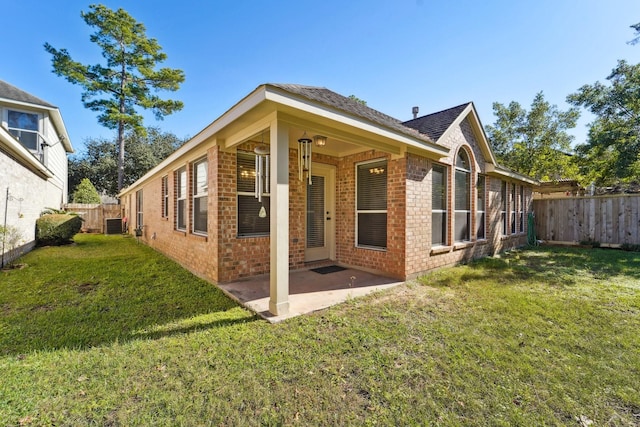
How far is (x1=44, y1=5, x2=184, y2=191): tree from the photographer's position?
55.9ft

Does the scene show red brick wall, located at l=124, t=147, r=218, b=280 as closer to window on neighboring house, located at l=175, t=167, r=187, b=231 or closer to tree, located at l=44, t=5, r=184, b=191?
window on neighboring house, located at l=175, t=167, r=187, b=231

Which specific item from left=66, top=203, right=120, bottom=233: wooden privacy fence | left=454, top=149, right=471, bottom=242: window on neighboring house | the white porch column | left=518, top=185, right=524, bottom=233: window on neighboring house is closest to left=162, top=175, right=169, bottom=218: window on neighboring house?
the white porch column

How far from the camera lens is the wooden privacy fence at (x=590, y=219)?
9500 millimetres

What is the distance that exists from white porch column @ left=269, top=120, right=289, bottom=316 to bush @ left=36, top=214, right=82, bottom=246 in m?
10.8

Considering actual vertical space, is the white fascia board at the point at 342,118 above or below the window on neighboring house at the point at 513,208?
above

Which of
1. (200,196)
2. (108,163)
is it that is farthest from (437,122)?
(108,163)

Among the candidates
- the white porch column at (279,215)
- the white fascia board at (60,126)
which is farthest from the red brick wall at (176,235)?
the white fascia board at (60,126)

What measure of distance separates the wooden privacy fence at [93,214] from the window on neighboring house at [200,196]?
559 inches

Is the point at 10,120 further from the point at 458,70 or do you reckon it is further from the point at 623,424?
the point at 623,424

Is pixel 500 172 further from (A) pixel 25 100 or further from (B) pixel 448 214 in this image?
(A) pixel 25 100

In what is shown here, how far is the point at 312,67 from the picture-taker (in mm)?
10555

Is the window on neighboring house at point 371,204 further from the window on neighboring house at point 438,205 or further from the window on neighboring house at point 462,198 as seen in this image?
the window on neighboring house at point 462,198

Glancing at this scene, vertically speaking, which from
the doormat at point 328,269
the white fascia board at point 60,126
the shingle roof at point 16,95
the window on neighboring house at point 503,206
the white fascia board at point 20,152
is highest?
the shingle roof at point 16,95

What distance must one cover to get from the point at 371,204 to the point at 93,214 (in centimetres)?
1793
